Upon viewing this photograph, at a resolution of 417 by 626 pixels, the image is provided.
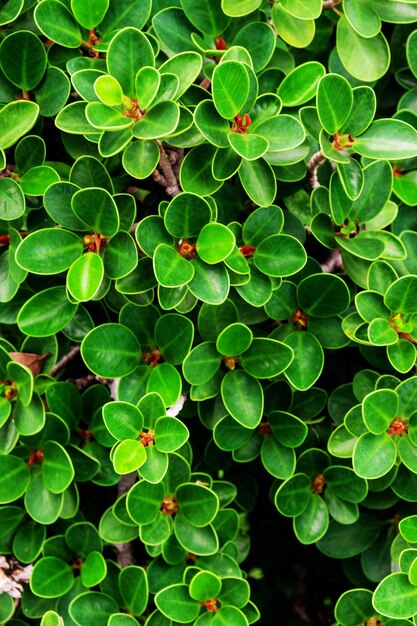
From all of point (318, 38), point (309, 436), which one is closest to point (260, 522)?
point (309, 436)

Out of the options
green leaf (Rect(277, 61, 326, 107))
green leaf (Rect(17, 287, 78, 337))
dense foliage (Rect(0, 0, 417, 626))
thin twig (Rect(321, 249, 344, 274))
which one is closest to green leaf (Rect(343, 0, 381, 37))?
dense foliage (Rect(0, 0, 417, 626))

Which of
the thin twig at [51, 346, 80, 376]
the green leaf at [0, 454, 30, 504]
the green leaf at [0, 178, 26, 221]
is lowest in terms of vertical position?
the green leaf at [0, 454, 30, 504]

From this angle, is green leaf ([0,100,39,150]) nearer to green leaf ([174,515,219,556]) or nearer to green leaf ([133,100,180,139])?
green leaf ([133,100,180,139])

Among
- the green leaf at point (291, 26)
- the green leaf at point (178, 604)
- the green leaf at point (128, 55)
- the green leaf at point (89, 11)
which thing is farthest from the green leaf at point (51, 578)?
the green leaf at point (291, 26)

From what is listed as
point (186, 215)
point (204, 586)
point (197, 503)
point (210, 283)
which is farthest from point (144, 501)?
point (186, 215)

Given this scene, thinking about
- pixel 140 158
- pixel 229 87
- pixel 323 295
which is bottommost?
pixel 323 295

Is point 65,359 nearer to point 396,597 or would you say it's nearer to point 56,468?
point 56,468

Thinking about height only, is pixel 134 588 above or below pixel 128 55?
below
